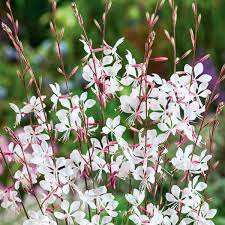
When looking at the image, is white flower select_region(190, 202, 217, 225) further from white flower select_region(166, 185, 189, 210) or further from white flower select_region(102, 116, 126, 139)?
white flower select_region(102, 116, 126, 139)

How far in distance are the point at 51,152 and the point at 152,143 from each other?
0.14 m

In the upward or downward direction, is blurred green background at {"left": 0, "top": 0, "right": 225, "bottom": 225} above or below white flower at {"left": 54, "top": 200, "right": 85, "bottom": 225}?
below

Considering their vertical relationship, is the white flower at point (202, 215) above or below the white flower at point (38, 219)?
below

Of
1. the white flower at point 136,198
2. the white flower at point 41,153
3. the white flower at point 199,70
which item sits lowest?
the white flower at point 136,198

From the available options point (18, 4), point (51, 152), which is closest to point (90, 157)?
point (51, 152)

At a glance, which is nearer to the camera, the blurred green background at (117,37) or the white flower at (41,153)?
the white flower at (41,153)

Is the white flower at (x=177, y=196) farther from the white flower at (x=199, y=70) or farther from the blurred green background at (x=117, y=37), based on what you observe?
the blurred green background at (x=117, y=37)

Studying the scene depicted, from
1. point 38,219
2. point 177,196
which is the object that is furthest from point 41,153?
point 177,196

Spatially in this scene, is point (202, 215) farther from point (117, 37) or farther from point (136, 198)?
point (117, 37)

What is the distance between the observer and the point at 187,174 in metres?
1.04

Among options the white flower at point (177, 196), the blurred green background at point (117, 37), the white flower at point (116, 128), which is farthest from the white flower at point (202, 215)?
the blurred green background at point (117, 37)

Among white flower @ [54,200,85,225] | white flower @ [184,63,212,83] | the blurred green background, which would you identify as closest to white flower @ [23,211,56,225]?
white flower @ [54,200,85,225]

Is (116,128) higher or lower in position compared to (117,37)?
higher

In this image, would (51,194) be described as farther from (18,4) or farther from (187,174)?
(18,4)
